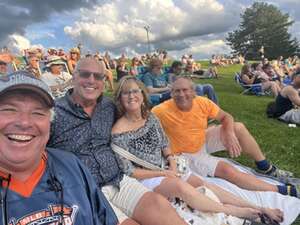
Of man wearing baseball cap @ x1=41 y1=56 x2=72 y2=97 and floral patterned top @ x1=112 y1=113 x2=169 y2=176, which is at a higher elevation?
man wearing baseball cap @ x1=41 y1=56 x2=72 y2=97

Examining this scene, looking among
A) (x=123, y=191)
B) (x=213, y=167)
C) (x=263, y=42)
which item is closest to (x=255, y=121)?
(x=213, y=167)

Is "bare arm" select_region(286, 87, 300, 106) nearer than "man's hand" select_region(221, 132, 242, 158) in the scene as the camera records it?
No

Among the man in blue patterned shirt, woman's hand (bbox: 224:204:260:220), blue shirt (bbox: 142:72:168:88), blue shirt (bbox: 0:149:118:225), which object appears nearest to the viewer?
blue shirt (bbox: 0:149:118:225)

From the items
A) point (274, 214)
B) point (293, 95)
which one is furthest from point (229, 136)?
point (293, 95)

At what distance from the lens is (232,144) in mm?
4914

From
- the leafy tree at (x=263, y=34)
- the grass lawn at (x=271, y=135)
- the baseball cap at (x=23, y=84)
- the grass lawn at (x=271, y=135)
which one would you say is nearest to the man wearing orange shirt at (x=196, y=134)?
the grass lawn at (x=271, y=135)

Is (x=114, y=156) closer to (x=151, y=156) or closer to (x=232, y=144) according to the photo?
(x=151, y=156)

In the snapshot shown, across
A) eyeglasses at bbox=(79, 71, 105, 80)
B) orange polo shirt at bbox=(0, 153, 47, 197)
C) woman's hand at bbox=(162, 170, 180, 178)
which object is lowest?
woman's hand at bbox=(162, 170, 180, 178)

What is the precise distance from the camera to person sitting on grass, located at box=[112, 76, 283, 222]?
12.2ft

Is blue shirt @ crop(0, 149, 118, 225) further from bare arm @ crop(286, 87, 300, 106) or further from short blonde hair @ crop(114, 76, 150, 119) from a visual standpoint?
bare arm @ crop(286, 87, 300, 106)

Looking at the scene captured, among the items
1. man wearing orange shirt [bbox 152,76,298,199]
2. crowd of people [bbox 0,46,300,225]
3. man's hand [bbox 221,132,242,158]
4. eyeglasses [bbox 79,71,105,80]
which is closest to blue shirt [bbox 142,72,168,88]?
crowd of people [bbox 0,46,300,225]

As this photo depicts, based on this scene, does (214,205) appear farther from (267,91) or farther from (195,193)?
(267,91)

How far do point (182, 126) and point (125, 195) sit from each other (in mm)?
1642

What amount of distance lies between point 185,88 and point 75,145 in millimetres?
1853
